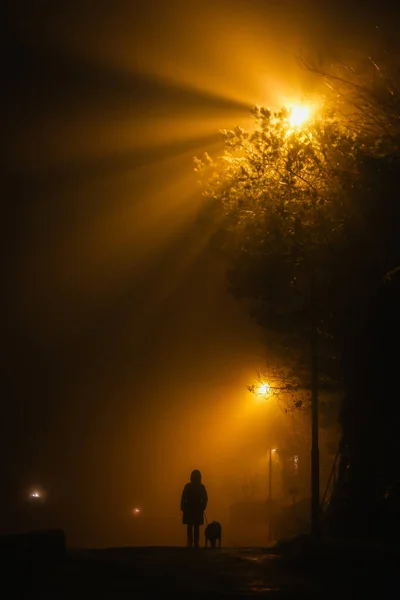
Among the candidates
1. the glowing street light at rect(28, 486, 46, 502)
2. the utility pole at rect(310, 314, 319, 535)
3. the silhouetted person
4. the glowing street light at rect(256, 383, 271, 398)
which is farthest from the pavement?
the glowing street light at rect(28, 486, 46, 502)

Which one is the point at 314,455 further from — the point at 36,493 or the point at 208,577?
the point at 36,493

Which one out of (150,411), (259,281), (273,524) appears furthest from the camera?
(150,411)

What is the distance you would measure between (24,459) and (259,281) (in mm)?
54095

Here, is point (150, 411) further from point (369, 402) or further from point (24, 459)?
point (369, 402)

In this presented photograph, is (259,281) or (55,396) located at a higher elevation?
(55,396)

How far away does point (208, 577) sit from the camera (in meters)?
11.9

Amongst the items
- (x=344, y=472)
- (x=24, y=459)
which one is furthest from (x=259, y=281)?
(x=24, y=459)

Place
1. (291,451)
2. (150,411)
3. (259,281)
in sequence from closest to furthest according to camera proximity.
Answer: (259,281), (291,451), (150,411)

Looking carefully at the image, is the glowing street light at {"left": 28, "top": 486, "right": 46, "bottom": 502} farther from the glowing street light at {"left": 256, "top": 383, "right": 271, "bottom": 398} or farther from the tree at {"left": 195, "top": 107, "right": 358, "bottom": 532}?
the tree at {"left": 195, "top": 107, "right": 358, "bottom": 532}

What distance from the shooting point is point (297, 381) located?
2639cm

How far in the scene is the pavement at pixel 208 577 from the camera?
1015 centimetres

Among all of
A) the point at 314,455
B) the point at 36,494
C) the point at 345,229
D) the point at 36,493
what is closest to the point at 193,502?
the point at 314,455

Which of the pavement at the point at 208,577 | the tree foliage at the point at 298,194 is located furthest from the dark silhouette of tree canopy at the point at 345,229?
the pavement at the point at 208,577

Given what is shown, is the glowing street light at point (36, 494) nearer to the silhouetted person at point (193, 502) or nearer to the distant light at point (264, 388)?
the distant light at point (264, 388)
